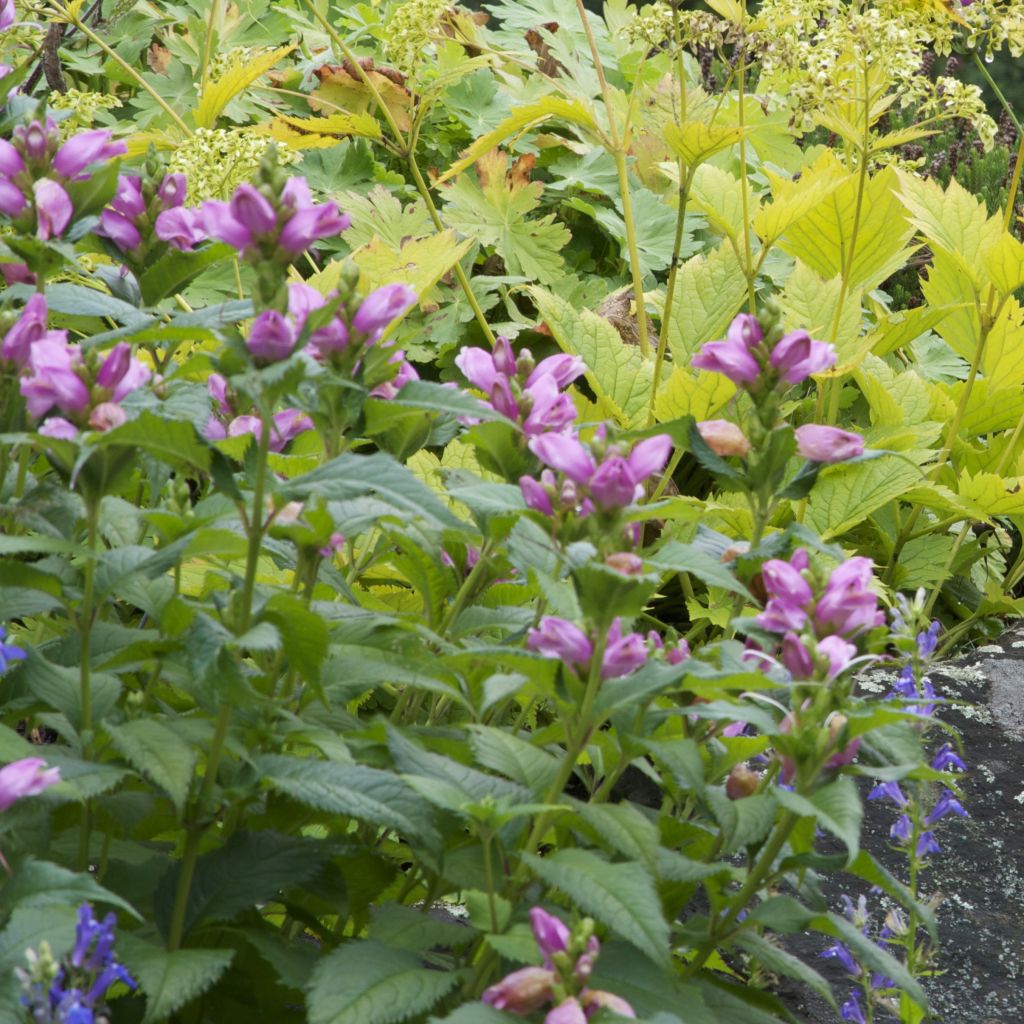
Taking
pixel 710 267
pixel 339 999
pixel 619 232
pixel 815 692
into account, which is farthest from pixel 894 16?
pixel 339 999

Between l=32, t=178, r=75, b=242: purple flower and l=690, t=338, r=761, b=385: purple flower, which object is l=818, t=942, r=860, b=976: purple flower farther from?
l=32, t=178, r=75, b=242: purple flower

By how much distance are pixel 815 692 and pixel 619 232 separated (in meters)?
2.39

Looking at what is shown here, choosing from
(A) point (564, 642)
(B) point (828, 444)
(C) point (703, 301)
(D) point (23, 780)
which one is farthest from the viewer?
(C) point (703, 301)

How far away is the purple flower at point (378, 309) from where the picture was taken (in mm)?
1056

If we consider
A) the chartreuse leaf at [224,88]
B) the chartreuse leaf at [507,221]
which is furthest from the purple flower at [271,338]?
the chartreuse leaf at [507,221]

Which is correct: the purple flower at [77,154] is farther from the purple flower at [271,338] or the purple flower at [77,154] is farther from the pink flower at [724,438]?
the pink flower at [724,438]

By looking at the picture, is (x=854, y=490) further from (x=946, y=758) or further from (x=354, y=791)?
(x=354, y=791)

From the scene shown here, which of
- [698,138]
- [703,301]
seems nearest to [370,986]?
[698,138]

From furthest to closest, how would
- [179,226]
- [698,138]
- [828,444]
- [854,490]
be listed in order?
[854,490], [698,138], [179,226], [828,444]

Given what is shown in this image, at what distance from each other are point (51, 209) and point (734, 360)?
596mm

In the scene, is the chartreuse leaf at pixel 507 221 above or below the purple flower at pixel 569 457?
below

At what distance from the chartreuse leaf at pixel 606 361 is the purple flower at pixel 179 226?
3.95ft

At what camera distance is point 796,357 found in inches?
45.2

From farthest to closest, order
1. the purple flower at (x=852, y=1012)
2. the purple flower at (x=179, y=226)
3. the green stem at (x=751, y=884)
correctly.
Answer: the purple flower at (x=852, y=1012) → the purple flower at (x=179, y=226) → the green stem at (x=751, y=884)
